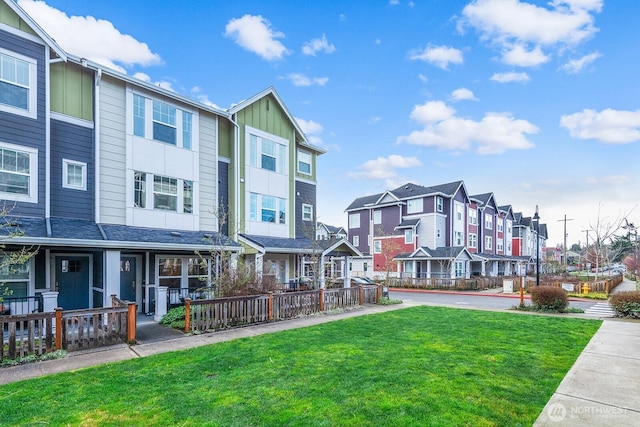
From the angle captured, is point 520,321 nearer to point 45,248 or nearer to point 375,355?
point 375,355

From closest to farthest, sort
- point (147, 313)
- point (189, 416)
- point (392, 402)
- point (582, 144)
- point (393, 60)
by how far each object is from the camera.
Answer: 1. point (189, 416)
2. point (392, 402)
3. point (147, 313)
4. point (393, 60)
5. point (582, 144)

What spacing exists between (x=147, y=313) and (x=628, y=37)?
20689 millimetres

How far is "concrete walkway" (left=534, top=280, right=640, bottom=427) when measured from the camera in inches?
172

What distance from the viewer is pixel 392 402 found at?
4.80m

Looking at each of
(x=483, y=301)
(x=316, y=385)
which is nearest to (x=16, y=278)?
(x=316, y=385)

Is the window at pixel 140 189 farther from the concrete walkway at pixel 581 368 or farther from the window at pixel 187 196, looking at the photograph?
the concrete walkway at pixel 581 368

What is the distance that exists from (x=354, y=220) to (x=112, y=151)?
31.5 meters

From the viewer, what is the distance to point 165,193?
13.3 metres

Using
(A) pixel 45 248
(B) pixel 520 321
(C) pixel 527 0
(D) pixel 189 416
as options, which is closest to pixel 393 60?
(C) pixel 527 0

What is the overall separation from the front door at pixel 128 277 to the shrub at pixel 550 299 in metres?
16.8

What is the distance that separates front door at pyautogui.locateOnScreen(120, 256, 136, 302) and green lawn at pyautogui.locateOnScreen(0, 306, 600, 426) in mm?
6670

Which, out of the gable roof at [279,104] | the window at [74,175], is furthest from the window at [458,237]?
the window at [74,175]

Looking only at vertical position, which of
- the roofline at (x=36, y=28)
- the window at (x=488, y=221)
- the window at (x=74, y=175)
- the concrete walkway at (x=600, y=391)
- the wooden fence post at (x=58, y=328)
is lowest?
the concrete walkway at (x=600, y=391)

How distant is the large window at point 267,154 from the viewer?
1622 centimetres
